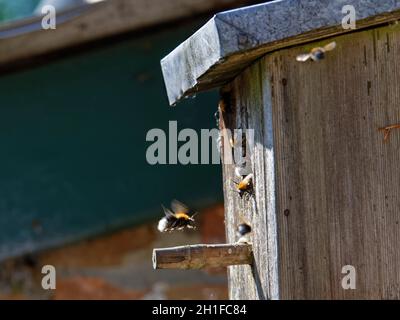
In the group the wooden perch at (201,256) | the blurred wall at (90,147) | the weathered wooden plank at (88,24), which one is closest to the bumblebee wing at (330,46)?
the wooden perch at (201,256)

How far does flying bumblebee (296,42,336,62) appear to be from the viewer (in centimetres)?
253

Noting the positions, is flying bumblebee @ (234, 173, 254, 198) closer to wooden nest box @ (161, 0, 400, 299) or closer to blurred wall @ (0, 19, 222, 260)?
wooden nest box @ (161, 0, 400, 299)

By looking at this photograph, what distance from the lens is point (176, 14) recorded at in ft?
13.0

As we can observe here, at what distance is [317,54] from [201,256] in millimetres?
530

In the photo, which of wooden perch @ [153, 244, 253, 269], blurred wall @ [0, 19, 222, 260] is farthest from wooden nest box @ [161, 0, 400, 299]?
blurred wall @ [0, 19, 222, 260]

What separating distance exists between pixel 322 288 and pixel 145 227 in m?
1.73

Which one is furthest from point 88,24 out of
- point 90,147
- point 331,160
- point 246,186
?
point 331,160

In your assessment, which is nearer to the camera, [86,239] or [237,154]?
[237,154]

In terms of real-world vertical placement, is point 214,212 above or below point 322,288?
above
